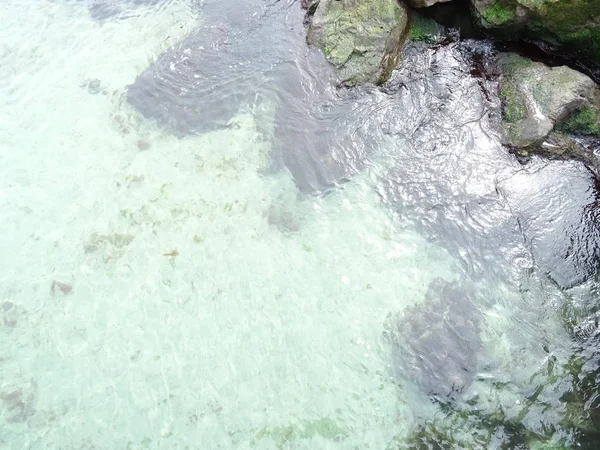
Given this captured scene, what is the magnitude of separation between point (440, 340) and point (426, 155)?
10.3ft

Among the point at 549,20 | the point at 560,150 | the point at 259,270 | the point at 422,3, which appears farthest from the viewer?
the point at 422,3

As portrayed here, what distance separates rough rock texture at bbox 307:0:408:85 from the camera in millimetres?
8664

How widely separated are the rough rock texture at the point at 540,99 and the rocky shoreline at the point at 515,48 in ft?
0.05

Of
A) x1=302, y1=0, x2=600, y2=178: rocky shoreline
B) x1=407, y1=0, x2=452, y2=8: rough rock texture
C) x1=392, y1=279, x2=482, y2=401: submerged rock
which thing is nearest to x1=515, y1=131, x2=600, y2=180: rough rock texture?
x1=302, y1=0, x2=600, y2=178: rocky shoreline

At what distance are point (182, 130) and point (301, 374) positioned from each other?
506cm

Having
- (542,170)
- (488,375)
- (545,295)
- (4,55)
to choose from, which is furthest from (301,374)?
(4,55)

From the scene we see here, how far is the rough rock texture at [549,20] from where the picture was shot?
7.74 m

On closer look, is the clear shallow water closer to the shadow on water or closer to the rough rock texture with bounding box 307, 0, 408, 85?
the shadow on water

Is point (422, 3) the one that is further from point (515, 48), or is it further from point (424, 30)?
point (515, 48)

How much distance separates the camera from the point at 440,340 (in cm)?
638

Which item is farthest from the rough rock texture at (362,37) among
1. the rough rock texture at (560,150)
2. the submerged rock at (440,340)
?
the submerged rock at (440,340)

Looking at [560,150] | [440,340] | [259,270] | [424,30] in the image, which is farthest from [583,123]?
[259,270]

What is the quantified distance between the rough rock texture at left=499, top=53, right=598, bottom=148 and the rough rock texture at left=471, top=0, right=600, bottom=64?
0.65 m

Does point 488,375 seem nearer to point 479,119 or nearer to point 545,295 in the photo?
point 545,295
